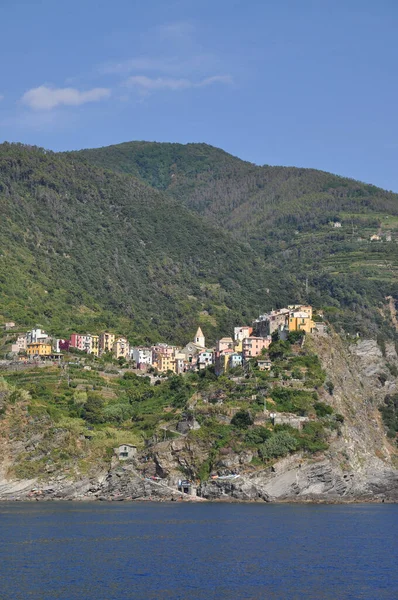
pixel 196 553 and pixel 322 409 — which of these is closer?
pixel 196 553

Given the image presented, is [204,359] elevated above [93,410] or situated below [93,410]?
above

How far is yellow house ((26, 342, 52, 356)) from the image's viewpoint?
481 feet

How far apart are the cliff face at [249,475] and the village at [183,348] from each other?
1385cm

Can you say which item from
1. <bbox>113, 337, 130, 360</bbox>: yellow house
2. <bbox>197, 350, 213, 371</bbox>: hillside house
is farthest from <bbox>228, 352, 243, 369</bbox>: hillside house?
<bbox>113, 337, 130, 360</bbox>: yellow house

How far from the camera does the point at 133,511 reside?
98000mm

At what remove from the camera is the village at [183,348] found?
5305 inches

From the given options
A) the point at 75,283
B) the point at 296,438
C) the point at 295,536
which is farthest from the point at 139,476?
the point at 75,283

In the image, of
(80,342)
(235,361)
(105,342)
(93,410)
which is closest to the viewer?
(93,410)

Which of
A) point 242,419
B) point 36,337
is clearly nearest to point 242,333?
point 36,337

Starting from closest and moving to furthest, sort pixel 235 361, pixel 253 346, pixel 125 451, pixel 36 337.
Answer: pixel 125 451, pixel 235 361, pixel 253 346, pixel 36 337

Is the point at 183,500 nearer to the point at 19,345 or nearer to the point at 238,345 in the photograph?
the point at 238,345

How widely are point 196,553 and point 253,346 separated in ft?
219

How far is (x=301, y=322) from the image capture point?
133625mm

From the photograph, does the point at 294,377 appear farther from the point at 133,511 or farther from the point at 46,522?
the point at 46,522
